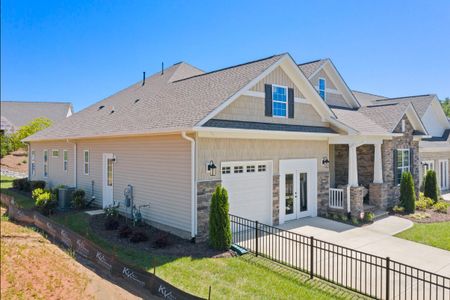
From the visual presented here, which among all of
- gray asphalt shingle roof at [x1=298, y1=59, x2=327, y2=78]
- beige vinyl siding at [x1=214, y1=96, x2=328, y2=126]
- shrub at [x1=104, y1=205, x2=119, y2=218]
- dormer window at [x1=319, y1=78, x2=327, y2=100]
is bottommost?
shrub at [x1=104, y1=205, x2=119, y2=218]

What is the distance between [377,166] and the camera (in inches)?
611

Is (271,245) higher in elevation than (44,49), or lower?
lower

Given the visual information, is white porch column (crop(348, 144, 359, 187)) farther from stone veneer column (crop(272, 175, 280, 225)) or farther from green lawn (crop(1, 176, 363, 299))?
green lawn (crop(1, 176, 363, 299))

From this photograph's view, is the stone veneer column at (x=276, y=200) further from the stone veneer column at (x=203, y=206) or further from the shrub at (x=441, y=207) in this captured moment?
the shrub at (x=441, y=207)

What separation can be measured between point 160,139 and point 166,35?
663 centimetres

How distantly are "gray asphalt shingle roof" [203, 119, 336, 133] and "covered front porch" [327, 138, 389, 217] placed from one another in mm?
1425

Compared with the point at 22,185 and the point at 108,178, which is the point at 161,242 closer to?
the point at 108,178

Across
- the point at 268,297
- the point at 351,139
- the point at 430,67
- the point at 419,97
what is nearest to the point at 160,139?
the point at 268,297

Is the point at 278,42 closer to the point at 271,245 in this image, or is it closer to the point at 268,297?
the point at 271,245

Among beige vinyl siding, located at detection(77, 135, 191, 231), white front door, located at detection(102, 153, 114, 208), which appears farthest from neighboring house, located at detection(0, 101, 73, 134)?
beige vinyl siding, located at detection(77, 135, 191, 231)

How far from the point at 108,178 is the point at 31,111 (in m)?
40.0

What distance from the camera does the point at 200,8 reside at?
43.4 ft

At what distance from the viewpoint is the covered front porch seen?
14047 mm

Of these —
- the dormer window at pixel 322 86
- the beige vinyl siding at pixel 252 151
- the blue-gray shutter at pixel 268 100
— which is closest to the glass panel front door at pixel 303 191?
the beige vinyl siding at pixel 252 151
